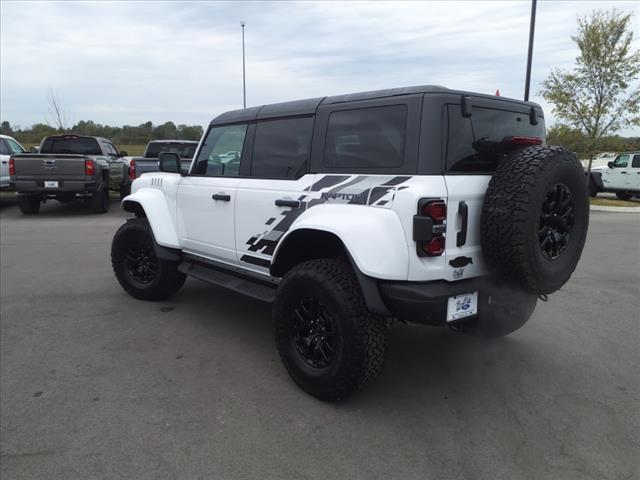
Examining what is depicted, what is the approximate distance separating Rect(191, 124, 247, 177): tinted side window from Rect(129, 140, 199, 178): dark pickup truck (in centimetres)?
686

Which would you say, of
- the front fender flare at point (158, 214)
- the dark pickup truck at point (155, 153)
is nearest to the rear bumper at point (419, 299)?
the front fender flare at point (158, 214)

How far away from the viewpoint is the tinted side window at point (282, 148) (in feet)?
11.3

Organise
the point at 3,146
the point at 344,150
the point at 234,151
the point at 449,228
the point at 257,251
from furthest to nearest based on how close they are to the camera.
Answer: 1. the point at 3,146
2. the point at 234,151
3. the point at 257,251
4. the point at 344,150
5. the point at 449,228

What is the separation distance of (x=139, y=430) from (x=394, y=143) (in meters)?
2.20

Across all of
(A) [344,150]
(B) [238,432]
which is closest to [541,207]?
(A) [344,150]

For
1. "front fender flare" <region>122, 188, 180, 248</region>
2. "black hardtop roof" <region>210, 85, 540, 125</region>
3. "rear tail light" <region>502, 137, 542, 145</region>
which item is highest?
"black hardtop roof" <region>210, 85, 540, 125</region>

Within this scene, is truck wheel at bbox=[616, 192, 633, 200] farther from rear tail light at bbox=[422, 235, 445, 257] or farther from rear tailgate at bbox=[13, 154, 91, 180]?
rear tail light at bbox=[422, 235, 445, 257]

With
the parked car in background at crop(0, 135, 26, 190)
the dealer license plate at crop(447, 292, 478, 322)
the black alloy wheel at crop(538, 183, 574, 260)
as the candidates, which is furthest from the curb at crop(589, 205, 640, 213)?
the parked car in background at crop(0, 135, 26, 190)

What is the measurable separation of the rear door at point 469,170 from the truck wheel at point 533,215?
3.4 inches

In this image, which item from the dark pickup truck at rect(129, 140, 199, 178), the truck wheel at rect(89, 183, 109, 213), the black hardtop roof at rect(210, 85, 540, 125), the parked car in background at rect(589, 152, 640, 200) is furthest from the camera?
the parked car in background at rect(589, 152, 640, 200)

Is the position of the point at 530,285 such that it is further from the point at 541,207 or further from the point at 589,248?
the point at 589,248

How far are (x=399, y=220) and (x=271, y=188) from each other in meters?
1.23

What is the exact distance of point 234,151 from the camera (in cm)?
408

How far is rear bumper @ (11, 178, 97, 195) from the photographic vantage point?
10969mm
